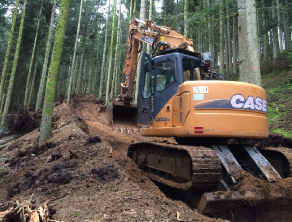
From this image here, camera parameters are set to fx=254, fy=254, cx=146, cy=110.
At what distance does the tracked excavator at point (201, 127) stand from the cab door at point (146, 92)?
2 cm

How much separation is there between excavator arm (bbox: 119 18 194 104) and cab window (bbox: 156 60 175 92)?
38.0 inches

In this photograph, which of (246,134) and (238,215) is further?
(246,134)

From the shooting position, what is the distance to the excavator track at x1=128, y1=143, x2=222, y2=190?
403cm

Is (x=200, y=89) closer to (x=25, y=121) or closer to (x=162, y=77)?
(x=162, y=77)

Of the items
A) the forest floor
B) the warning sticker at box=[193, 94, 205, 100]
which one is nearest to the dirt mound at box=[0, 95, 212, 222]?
the forest floor

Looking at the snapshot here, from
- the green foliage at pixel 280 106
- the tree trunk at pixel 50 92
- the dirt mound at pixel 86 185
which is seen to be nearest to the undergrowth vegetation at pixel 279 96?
the green foliage at pixel 280 106

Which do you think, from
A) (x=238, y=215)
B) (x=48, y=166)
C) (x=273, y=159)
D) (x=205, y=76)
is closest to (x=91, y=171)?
(x=48, y=166)

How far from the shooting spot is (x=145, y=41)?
7.30m

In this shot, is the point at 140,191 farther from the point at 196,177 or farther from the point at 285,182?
the point at 285,182

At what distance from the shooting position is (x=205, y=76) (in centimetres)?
578

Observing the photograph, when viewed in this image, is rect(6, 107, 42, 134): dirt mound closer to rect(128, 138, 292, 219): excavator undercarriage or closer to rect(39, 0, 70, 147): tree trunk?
rect(39, 0, 70, 147): tree trunk

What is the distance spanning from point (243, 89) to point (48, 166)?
4272 mm

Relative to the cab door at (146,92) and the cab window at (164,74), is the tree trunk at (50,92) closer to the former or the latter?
the cab door at (146,92)

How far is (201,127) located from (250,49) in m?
3.17
